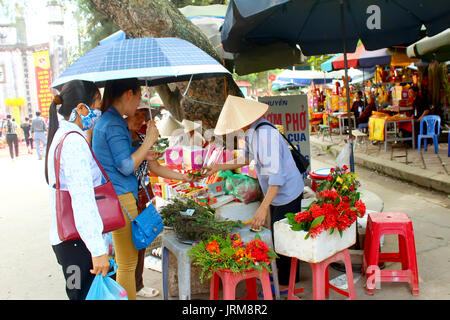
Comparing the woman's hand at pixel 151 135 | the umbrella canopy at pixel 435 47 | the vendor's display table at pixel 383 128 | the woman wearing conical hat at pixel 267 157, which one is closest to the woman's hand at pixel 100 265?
the woman's hand at pixel 151 135

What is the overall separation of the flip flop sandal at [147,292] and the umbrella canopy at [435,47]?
6.69 meters

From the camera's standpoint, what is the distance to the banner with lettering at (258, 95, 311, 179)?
5.75 metres

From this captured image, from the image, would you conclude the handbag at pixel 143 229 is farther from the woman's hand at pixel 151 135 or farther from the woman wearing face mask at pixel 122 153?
the woman's hand at pixel 151 135

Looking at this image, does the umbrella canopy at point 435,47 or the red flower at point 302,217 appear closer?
the red flower at point 302,217

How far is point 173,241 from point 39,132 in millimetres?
15093

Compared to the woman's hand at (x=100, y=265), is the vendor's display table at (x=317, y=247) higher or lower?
lower

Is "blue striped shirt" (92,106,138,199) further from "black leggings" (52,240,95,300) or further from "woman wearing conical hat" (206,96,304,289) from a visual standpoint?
"woman wearing conical hat" (206,96,304,289)

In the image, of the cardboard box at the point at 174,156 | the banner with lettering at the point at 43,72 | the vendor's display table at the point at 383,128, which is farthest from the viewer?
the banner with lettering at the point at 43,72

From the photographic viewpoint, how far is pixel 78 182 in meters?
2.09

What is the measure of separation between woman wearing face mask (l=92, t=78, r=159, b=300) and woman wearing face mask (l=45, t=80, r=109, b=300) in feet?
1.08

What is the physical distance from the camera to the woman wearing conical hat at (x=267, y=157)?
3115mm

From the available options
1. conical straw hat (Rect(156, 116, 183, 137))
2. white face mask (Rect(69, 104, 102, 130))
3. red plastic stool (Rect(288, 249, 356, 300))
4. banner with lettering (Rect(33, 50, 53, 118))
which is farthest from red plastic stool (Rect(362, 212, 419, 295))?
banner with lettering (Rect(33, 50, 53, 118))

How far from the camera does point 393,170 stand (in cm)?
802

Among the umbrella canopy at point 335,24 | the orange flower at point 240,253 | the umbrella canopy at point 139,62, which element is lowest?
the orange flower at point 240,253
